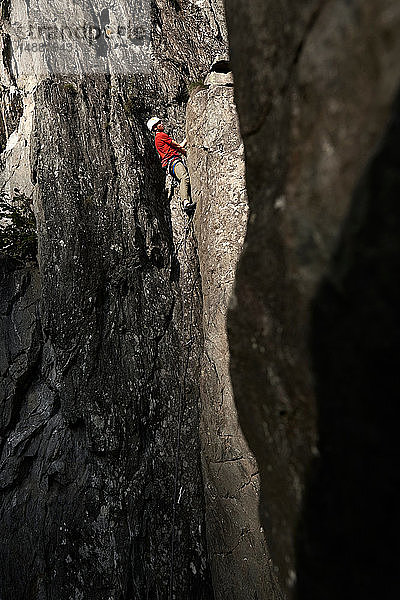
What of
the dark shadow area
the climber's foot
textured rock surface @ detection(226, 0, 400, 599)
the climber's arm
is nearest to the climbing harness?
the climber's arm

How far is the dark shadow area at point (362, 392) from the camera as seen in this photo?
5.16 ft

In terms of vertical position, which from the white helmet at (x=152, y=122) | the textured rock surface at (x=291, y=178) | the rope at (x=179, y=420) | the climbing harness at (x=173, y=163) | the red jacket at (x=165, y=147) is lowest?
the rope at (x=179, y=420)

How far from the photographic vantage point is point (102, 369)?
7016mm

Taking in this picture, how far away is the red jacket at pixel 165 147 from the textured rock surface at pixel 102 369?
32 cm

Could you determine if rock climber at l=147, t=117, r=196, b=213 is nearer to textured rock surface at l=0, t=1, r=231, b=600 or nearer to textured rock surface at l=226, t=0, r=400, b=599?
textured rock surface at l=0, t=1, r=231, b=600

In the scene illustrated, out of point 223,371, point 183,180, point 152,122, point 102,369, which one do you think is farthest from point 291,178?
point 152,122

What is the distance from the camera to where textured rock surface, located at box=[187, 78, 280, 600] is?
5984mm

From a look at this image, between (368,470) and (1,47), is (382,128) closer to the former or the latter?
(368,470)

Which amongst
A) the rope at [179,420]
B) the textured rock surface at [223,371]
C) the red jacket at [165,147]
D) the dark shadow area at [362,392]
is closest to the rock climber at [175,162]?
the red jacket at [165,147]

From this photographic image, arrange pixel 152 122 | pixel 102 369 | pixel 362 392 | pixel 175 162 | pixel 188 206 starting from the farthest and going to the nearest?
1. pixel 152 122
2. pixel 175 162
3. pixel 188 206
4. pixel 102 369
5. pixel 362 392

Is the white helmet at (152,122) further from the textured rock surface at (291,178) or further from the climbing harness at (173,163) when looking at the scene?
the textured rock surface at (291,178)

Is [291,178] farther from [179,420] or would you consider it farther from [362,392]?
[179,420]

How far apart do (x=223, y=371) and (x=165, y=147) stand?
12.0 ft

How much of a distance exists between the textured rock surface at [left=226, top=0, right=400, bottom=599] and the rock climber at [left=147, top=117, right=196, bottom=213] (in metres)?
5.12
